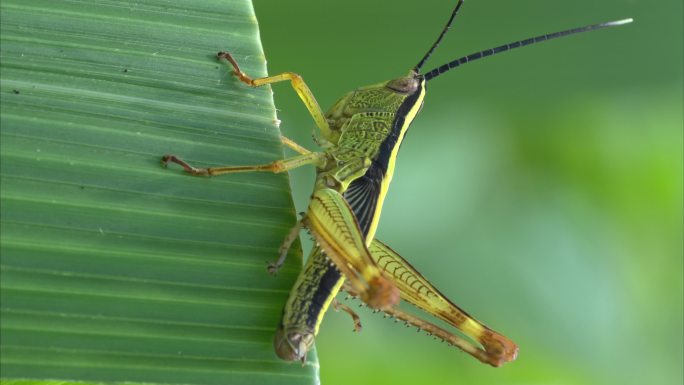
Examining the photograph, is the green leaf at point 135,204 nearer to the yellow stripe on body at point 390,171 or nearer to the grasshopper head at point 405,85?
the yellow stripe on body at point 390,171

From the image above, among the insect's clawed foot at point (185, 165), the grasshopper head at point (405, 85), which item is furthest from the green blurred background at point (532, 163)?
the insect's clawed foot at point (185, 165)

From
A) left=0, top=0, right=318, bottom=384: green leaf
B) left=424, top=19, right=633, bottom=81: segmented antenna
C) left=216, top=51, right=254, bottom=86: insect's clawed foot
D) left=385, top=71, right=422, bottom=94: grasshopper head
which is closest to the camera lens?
left=0, top=0, right=318, bottom=384: green leaf

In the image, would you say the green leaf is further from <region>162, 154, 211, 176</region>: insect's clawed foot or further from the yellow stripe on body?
the yellow stripe on body

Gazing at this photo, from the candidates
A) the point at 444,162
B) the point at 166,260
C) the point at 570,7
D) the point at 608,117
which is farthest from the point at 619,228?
the point at 166,260

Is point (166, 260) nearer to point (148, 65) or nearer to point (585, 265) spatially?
point (148, 65)

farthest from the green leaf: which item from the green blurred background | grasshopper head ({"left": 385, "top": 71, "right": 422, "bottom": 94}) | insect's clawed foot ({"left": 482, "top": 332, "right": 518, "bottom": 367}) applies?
the green blurred background

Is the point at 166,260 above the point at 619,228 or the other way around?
above

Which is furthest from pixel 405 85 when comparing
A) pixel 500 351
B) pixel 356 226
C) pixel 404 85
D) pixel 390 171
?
pixel 500 351

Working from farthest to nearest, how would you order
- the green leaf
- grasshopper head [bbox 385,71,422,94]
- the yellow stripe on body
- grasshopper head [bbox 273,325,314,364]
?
grasshopper head [bbox 385,71,422,94], the yellow stripe on body, grasshopper head [bbox 273,325,314,364], the green leaf
